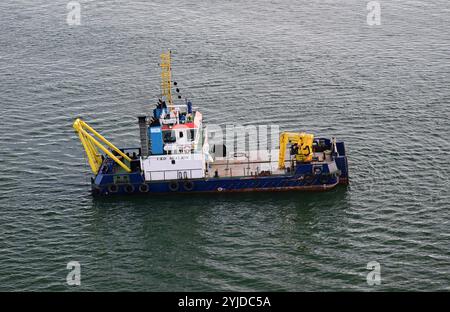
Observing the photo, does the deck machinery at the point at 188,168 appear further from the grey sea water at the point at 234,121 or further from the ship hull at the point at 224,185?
the grey sea water at the point at 234,121

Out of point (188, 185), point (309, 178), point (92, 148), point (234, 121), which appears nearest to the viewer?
point (309, 178)

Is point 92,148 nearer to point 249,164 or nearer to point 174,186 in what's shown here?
point 174,186

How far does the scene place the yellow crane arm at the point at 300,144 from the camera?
5034 centimetres

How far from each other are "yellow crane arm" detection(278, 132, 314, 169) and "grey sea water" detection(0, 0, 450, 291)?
327cm

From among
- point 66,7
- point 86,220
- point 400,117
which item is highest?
point 66,7

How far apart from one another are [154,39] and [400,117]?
34.9 metres

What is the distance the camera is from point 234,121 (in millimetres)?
64000

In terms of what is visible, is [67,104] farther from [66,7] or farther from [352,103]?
[66,7]

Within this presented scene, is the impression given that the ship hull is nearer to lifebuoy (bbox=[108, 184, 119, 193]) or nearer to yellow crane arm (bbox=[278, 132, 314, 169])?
lifebuoy (bbox=[108, 184, 119, 193])

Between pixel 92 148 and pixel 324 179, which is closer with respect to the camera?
pixel 324 179

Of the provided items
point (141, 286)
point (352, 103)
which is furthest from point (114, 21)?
point (141, 286)

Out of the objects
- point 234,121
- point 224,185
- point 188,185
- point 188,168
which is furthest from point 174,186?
point 234,121

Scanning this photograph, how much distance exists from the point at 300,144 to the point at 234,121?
14.3 metres
